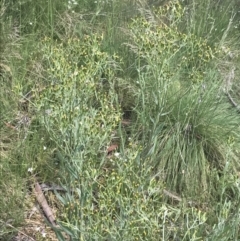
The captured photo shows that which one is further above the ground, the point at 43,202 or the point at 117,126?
the point at 117,126

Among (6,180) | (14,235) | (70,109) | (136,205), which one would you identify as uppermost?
(70,109)

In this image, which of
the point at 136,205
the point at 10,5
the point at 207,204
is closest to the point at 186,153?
the point at 207,204

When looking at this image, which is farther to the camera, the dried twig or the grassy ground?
the dried twig

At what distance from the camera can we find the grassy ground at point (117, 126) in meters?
2.34

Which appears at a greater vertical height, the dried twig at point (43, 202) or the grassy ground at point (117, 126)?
the grassy ground at point (117, 126)

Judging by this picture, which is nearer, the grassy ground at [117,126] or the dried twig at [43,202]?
the grassy ground at [117,126]

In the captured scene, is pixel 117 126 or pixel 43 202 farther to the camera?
pixel 117 126

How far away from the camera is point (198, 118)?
325 cm

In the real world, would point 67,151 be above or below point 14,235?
above

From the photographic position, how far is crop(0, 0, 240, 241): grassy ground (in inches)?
92.3

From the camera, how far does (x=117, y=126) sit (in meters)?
3.31

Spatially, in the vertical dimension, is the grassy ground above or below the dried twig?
above

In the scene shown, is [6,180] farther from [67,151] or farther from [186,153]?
[186,153]

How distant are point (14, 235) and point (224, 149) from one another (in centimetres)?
125
